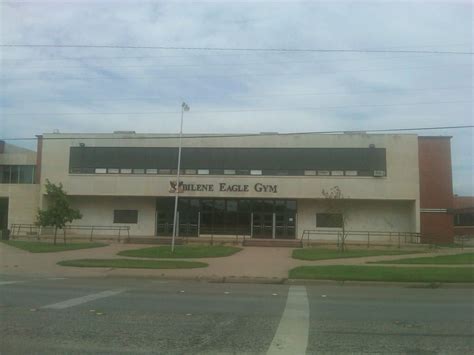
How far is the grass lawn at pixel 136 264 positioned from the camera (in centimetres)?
1933

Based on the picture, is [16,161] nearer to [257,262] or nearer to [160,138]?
[160,138]

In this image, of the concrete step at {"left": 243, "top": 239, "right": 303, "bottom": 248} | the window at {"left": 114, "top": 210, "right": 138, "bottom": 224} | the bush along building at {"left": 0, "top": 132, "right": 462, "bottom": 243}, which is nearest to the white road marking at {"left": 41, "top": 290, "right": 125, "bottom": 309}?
the concrete step at {"left": 243, "top": 239, "right": 303, "bottom": 248}

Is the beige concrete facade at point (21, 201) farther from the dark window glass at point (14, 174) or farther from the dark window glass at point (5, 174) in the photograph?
the dark window glass at point (5, 174)

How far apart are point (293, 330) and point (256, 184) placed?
2976cm

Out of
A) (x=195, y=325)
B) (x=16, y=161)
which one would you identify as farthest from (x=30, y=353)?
(x=16, y=161)

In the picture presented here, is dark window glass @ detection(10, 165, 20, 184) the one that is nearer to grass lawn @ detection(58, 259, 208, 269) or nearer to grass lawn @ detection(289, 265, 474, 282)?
grass lawn @ detection(58, 259, 208, 269)

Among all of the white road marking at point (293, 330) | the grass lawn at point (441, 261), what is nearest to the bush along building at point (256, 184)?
the grass lawn at point (441, 261)

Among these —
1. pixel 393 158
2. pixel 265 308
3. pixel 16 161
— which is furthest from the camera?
pixel 16 161

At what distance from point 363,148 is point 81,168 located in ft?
68.3

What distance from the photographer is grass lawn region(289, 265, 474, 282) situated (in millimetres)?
15883

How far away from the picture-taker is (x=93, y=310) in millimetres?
9742

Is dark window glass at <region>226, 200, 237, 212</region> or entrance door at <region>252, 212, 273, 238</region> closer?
entrance door at <region>252, 212, 273, 238</region>

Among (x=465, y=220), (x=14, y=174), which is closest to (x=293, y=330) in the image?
(x=14, y=174)

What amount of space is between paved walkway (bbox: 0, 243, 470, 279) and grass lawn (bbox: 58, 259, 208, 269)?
1.82 feet
